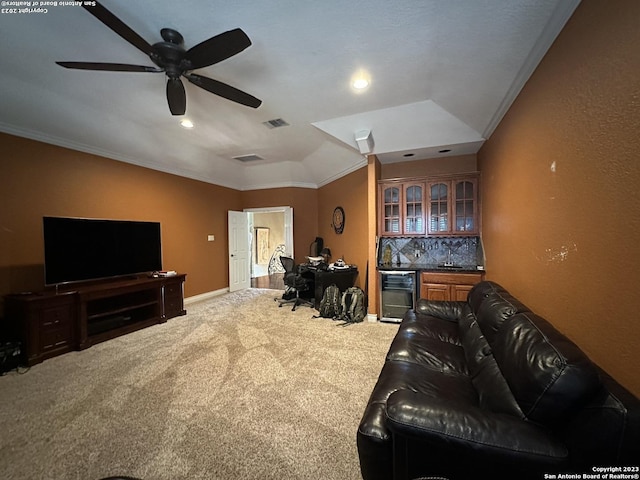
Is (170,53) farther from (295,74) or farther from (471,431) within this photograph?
(471,431)

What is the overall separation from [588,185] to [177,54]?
2917mm

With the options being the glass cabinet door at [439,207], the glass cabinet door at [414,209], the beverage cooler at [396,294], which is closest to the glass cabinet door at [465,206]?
the glass cabinet door at [439,207]

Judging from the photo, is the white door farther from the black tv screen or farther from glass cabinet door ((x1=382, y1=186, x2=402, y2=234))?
glass cabinet door ((x1=382, y1=186, x2=402, y2=234))

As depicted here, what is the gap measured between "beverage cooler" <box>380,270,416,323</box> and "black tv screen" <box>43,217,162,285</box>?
3862 mm

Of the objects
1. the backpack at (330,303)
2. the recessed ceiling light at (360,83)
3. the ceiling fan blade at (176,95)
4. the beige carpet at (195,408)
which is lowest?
the beige carpet at (195,408)

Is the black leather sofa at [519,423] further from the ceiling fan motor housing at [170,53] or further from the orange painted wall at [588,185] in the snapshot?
the ceiling fan motor housing at [170,53]

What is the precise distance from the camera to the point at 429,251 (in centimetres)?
445

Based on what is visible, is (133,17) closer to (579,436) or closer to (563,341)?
(563,341)

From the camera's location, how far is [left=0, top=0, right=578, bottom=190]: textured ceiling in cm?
186

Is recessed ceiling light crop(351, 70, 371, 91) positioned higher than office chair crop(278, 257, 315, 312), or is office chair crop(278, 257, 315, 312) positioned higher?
recessed ceiling light crop(351, 70, 371, 91)

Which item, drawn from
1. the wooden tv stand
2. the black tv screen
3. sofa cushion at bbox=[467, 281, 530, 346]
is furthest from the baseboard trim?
sofa cushion at bbox=[467, 281, 530, 346]

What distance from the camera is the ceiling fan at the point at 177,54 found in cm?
170

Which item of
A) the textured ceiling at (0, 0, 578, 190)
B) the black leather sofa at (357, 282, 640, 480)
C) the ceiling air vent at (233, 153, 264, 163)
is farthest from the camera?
the ceiling air vent at (233, 153, 264, 163)

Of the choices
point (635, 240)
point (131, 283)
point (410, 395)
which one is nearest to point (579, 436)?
point (410, 395)
